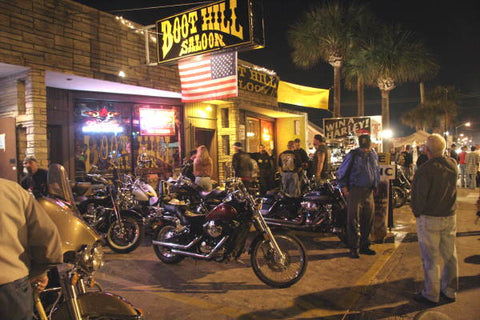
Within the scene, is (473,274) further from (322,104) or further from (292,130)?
(292,130)

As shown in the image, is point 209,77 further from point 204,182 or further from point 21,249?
point 21,249

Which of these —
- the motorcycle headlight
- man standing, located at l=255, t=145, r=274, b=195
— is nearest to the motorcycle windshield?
the motorcycle headlight

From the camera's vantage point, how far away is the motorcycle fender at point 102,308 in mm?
2594

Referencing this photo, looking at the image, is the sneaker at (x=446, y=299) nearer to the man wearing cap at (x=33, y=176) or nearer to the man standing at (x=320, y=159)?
the man standing at (x=320, y=159)

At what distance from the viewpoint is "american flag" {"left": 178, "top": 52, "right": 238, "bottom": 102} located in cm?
927

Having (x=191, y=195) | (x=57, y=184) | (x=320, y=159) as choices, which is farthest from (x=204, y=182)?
(x=57, y=184)

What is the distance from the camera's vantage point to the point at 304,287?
5203 mm

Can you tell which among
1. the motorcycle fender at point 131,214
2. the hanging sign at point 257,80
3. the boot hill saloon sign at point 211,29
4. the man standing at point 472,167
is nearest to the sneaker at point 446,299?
the motorcycle fender at point 131,214

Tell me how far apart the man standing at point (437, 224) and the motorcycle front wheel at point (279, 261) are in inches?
55.8

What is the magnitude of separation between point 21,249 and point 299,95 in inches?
552

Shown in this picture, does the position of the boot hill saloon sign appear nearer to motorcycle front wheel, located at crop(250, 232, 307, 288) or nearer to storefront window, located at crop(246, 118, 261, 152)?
motorcycle front wheel, located at crop(250, 232, 307, 288)

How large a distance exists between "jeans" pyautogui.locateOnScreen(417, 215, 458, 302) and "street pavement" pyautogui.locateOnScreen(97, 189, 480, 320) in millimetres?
186

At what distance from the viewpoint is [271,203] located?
8.55m

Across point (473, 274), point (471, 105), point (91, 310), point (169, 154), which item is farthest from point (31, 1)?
point (471, 105)
